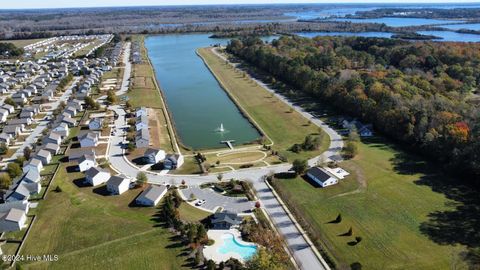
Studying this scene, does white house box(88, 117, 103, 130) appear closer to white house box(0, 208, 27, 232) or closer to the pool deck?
white house box(0, 208, 27, 232)

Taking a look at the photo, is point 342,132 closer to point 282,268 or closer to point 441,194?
point 441,194

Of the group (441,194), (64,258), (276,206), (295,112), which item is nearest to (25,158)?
(64,258)

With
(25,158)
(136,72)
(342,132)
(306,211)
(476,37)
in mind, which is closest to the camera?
(306,211)

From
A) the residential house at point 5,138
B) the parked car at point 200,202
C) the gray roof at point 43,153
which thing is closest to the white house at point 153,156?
the parked car at point 200,202

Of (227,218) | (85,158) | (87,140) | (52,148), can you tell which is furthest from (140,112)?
(227,218)

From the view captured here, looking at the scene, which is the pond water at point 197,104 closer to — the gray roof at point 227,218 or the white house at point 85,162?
the white house at point 85,162

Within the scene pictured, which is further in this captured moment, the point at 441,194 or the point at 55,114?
the point at 55,114

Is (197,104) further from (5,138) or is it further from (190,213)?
(190,213)
